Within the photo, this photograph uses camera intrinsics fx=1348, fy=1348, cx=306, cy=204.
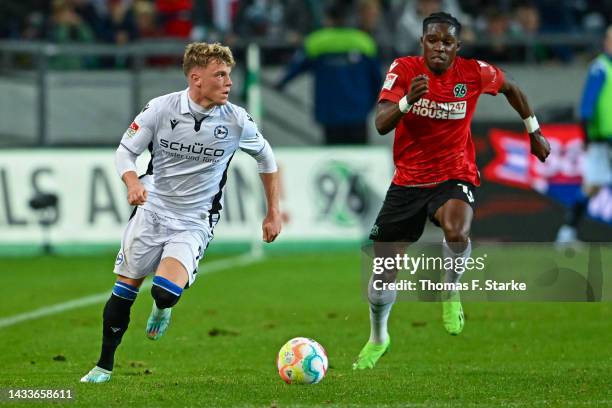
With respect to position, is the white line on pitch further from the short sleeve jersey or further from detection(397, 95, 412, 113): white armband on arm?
detection(397, 95, 412, 113): white armband on arm

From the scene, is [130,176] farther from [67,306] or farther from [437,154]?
[67,306]

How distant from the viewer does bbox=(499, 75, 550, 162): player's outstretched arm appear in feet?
30.4

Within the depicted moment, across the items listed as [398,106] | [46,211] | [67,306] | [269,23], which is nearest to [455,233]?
[398,106]

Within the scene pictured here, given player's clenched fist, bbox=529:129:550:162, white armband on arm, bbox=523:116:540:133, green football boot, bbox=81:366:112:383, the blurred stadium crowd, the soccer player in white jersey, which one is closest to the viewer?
green football boot, bbox=81:366:112:383

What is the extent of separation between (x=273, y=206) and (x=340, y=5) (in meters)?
10.8

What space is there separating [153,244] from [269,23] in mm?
12579

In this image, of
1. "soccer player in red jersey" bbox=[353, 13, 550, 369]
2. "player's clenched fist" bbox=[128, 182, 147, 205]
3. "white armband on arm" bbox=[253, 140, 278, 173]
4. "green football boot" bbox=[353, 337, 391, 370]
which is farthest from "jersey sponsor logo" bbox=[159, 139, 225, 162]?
"green football boot" bbox=[353, 337, 391, 370]

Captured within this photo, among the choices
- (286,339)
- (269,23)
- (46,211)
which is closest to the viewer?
(286,339)

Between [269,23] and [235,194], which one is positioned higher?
[269,23]

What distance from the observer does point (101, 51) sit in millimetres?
19141

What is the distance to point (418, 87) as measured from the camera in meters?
8.41

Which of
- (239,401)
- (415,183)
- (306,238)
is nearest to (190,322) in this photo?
(415,183)

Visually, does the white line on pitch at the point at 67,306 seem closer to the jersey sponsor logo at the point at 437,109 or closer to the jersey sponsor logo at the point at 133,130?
the jersey sponsor logo at the point at 133,130

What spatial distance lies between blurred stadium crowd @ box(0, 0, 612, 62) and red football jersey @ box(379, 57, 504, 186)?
987 centimetres
